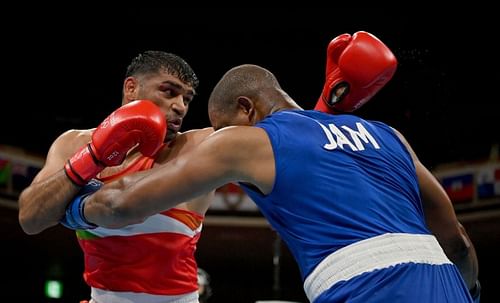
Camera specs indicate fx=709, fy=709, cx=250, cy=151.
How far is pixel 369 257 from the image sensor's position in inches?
69.2

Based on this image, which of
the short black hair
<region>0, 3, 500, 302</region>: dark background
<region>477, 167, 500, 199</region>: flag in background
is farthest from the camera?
<region>0, 3, 500, 302</region>: dark background

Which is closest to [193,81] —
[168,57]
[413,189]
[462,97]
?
[168,57]

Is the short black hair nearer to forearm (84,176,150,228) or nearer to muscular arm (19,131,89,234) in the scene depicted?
muscular arm (19,131,89,234)

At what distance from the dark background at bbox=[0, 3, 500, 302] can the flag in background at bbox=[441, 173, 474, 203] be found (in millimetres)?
226

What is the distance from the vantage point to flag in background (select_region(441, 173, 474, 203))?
8.34 meters

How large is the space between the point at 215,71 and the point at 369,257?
337 inches

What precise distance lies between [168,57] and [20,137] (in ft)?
20.7

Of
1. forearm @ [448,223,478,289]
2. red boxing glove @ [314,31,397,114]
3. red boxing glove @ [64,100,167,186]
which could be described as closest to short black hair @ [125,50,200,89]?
red boxing glove @ [64,100,167,186]

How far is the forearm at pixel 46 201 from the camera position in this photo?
231cm

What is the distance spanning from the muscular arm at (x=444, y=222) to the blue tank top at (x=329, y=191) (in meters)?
0.20

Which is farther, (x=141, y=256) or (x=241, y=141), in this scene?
(x=141, y=256)

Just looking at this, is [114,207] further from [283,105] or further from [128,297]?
[128,297]

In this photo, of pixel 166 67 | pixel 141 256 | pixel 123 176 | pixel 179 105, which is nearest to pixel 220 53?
pixel 166 67

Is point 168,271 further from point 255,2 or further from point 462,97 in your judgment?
point 255,2
